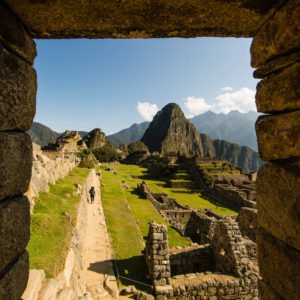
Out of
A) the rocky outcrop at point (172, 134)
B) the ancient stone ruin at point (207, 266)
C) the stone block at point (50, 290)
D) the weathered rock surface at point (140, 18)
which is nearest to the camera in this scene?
the weathered rock surface at point (140, 18)

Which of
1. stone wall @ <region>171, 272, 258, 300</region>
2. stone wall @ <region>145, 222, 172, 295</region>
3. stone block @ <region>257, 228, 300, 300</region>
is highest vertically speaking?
stone block @ <region>257, 228, 300, 300</region>

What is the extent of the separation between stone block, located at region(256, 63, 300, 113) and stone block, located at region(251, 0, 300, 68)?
0.60ft

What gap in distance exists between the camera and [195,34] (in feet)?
9.63

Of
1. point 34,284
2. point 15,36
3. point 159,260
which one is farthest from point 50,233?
point 15,36

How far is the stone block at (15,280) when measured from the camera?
2.25 metres

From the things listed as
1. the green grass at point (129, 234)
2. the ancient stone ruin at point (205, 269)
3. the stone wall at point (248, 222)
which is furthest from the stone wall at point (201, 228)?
the ancient stone ruin at point (205, 269)

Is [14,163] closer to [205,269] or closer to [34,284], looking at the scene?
[34,284]

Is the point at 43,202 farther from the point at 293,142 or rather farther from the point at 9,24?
the point at 293,142

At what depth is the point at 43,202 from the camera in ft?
37.7

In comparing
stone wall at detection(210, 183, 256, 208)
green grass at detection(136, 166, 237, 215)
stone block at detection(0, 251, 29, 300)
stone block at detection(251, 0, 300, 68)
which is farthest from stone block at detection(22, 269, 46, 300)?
green grass at detection(136, 166, 237, 215)

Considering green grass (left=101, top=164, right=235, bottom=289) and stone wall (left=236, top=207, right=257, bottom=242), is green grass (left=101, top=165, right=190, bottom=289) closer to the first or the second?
green grass (left=101, top=164, right=235, bottom=289)

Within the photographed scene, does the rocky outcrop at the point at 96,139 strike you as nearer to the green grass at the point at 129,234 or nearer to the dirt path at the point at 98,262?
the green grass at the point at 129,234

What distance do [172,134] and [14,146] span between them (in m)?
164

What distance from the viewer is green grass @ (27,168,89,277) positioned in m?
6.51
